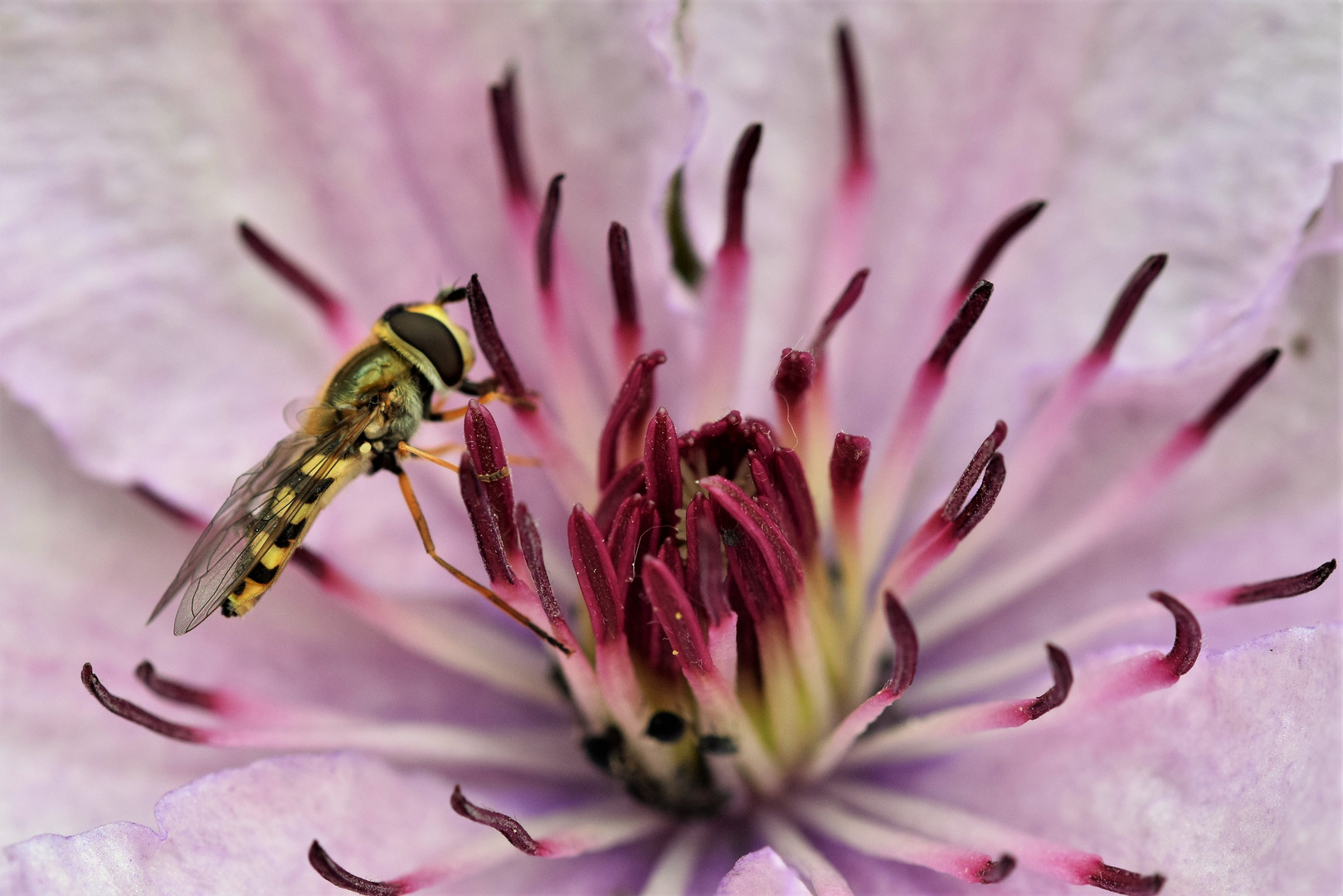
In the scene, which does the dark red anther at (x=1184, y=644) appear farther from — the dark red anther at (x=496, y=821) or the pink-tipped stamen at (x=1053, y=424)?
the dark red anther at (x=496, y=821)

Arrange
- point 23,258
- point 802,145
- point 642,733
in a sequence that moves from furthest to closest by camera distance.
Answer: point 802,145, point 23,258, point 642,733

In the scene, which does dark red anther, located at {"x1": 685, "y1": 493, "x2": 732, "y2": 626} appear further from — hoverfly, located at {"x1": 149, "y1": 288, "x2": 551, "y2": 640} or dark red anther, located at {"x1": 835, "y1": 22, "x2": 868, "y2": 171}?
dark red anther, located at {"x1": 835, "y1": 22, "x2": 868, "y2": 171}

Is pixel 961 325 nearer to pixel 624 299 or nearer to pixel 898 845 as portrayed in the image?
pixel 624 299

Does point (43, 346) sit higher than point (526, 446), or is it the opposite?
point (526, 446)

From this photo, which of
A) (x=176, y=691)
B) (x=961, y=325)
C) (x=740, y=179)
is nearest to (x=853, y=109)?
(x=740, y=179)

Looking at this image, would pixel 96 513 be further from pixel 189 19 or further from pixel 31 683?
pixel 189 19

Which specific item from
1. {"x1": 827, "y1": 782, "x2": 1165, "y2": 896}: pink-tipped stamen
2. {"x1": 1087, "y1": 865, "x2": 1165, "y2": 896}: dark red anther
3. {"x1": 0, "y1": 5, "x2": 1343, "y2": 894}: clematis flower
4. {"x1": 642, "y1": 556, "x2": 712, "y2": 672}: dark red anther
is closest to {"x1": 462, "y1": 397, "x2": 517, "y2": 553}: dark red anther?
{"x1": 0, "y1": 5, "x2": 1343, "y2": 894}: clematis flower

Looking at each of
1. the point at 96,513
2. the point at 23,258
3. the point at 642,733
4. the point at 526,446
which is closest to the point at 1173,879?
the point at 642,733

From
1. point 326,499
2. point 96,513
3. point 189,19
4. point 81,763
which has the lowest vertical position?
point 81,763
